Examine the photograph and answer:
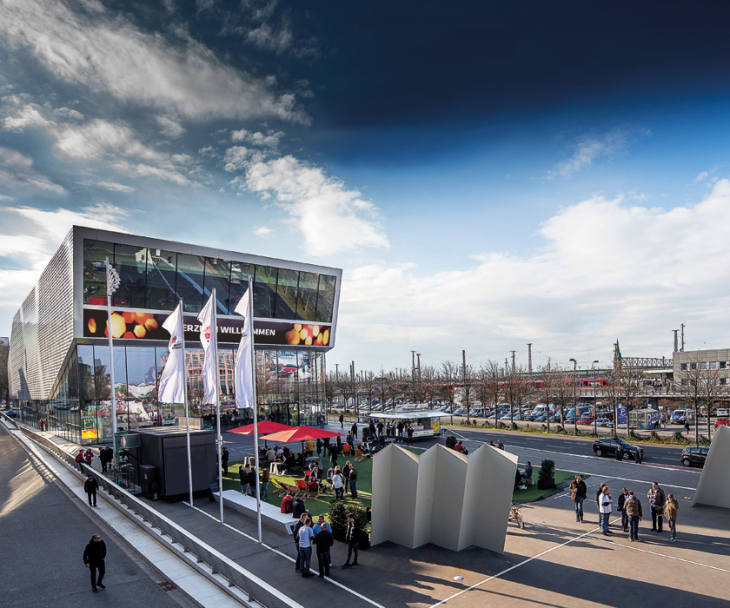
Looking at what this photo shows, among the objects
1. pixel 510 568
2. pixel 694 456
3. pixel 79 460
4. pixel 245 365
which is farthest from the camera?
pixel 694 456

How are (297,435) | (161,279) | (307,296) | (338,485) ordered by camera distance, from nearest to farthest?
(338,485)
(297,435)
(161,279)
(307,296)

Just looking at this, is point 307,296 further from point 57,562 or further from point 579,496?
point 57,562

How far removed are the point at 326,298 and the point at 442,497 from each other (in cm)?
3401

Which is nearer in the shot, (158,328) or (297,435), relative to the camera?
(297,435)

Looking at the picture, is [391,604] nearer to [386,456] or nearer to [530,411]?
[386,456]

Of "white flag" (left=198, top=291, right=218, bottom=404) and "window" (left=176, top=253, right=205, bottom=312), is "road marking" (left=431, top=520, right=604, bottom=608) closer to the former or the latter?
"white flag" (left=198, top=291, right=218, bottom=404)

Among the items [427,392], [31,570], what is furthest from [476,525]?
[427,392]

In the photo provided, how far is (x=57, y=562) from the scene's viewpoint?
501 inches

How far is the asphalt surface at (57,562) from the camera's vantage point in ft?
34.4

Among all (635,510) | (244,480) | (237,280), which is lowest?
(244,480)

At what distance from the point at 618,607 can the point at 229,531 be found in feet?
36.8

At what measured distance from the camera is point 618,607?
376 inches

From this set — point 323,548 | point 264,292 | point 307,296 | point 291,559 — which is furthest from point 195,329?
point 323,548

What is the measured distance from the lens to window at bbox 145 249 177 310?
117 ft
